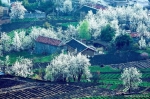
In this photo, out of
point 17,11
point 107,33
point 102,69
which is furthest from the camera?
point 17,11

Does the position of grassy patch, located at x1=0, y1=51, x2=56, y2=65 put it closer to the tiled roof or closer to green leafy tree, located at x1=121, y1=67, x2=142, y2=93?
the tiled roof

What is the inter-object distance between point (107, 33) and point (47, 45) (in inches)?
356

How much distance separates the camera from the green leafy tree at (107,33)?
5784 centimetres

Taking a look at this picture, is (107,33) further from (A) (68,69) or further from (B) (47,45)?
(A) (68,69)

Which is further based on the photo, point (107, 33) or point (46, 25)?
point (46, 25)

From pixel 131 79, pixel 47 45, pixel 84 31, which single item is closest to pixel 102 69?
pixel 131 79

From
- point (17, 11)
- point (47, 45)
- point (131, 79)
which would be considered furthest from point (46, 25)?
point (131, 79)

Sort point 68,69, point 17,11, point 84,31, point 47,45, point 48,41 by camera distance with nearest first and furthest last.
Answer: point 68,69
point 47,45
point 48,41
point 84,31
point 17,11

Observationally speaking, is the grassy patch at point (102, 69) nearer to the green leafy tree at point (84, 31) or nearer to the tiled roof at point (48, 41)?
the tiled roof at point (48, 41)

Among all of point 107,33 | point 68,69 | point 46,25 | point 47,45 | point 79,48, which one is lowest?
point 68,69

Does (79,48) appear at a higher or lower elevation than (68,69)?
higher

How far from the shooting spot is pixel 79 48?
53094mm

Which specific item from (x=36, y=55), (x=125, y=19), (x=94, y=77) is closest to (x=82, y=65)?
(x=94, y=77)

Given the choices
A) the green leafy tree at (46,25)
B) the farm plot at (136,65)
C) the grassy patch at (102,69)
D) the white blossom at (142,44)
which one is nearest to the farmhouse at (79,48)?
the grassy patch at (102,69)
